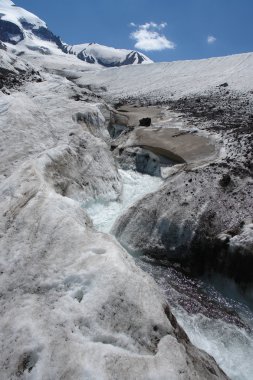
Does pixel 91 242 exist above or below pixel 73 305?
above

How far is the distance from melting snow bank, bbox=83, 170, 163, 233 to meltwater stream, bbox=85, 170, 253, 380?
13.4 ft

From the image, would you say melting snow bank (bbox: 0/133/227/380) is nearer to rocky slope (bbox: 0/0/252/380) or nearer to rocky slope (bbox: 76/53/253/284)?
rocky slope (bbox: 0/0/252/380)

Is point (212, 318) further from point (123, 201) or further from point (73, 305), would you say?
point (123, 201)

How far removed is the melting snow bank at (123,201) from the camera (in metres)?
25.0

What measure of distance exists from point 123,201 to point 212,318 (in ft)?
39.2

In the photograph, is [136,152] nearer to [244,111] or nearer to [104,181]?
[104,181]

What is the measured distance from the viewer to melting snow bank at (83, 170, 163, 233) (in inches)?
983

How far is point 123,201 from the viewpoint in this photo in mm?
27641

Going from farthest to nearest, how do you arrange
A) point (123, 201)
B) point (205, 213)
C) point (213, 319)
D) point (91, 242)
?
point (123, 201)
point (205, 213)
point (213, 319)
point (91, 242)

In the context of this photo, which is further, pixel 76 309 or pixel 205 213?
pixel 205 213

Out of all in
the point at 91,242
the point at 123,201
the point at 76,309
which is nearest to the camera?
→ the point at 76,309

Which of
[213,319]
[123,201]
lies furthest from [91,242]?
[123,201]

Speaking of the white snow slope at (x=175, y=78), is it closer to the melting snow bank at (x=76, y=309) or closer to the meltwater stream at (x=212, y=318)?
the meltwater stream at (x=212, y=318)

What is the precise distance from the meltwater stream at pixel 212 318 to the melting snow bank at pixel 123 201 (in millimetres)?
4087
